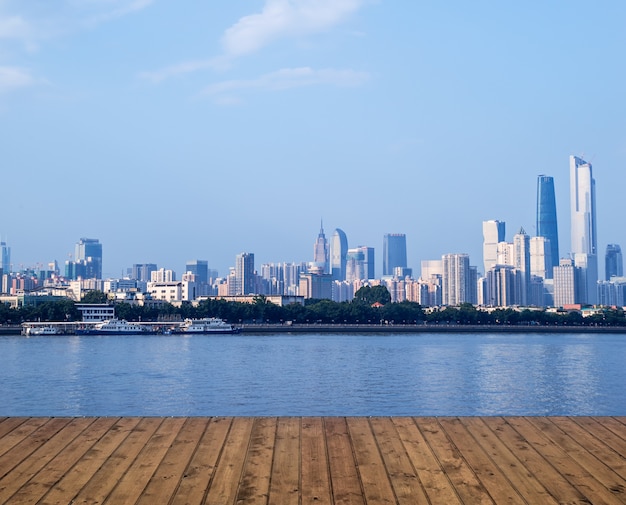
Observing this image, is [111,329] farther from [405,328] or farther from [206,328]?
[405,328]

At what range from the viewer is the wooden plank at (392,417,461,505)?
6484mm

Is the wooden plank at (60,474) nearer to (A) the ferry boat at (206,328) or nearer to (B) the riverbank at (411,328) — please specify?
(A) the ferry boat at (206,328)

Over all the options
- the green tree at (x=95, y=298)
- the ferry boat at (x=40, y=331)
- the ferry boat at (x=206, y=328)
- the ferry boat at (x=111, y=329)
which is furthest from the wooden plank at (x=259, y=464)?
the green tree at (x=95, y=298)

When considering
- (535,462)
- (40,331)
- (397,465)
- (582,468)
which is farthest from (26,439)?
(40,331)

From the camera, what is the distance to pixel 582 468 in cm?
718

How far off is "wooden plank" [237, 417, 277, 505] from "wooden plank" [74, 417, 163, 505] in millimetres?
995

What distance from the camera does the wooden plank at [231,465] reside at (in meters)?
6.42

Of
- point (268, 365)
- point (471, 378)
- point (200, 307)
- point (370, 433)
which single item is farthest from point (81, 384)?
point (200, 307)

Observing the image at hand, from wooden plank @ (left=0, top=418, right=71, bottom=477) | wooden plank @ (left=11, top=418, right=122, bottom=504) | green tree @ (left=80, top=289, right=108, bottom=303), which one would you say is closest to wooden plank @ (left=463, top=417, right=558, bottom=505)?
wooden plank @ (left=11, top=418, right=122, bottom=504)

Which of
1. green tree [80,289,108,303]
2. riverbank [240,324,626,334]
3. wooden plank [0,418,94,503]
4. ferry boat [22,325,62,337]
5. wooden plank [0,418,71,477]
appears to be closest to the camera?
wooden plank [0,418,94,503]

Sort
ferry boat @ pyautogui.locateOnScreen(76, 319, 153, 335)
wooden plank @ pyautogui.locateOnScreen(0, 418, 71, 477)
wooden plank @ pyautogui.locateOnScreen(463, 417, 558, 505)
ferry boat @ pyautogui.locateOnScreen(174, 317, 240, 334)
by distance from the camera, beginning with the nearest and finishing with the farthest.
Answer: wooden plank @ pyautogui.locateOnScreen(463, 417, 558, 505) → wooden plank @ pyautogui.locateOnScreen(0, 418, 71, 477) → ferry boat @ pyautogui.locateOnScreen(76, 319, 153, 335) → ferry boat @ pyautogui.locateOnScreen(174, 317, 240, 334)

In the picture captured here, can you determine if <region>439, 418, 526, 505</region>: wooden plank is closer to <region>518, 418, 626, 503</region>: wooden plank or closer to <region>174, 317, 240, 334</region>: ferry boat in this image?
<region>518, 418, 626, 503</region>: wooden plank

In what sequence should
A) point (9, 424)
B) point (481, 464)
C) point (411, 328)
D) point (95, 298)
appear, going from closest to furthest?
point (481, 464) → point (9, 424) → point (411, 328) → point (95, 298)

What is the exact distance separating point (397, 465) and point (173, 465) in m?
1.87
